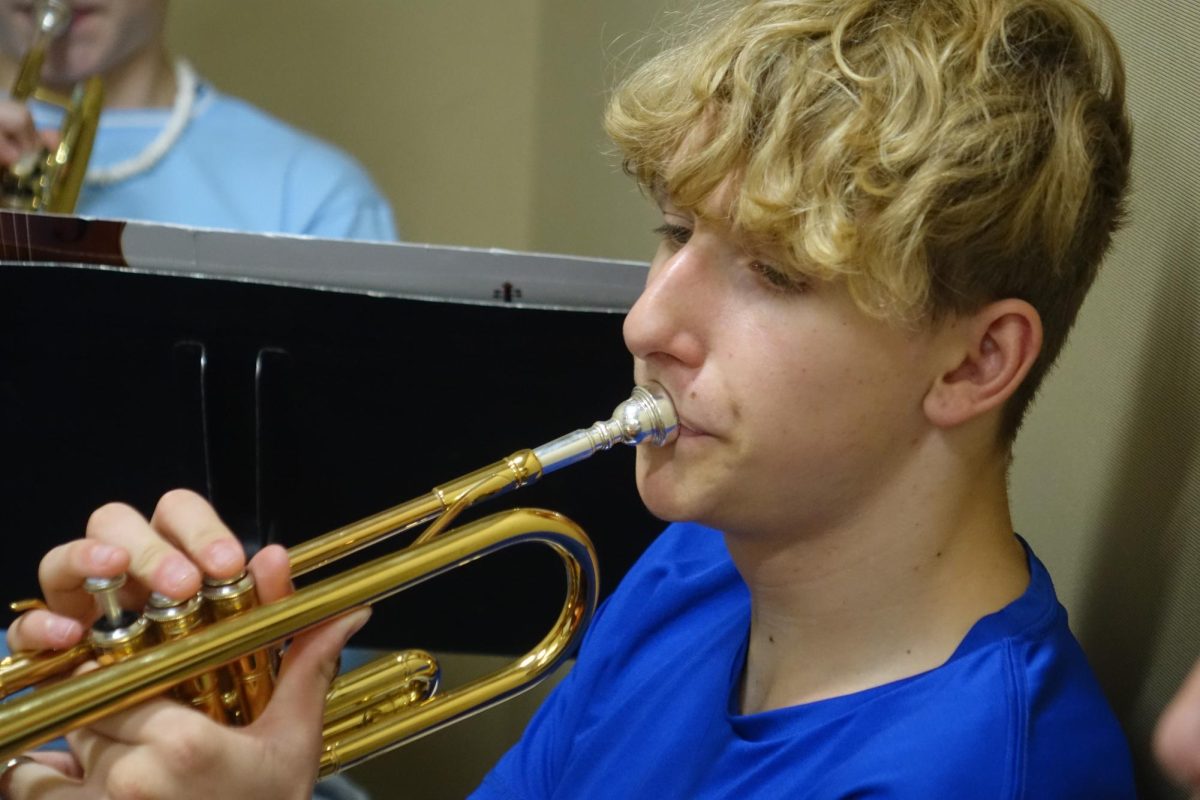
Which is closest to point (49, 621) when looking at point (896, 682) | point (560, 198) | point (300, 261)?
point (300, 261)

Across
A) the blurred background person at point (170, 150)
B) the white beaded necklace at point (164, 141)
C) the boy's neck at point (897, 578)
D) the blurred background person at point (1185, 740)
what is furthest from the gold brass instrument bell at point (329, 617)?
the white beaded necklace at point (164, 141)

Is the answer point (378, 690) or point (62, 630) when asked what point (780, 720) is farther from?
point (62, 630)

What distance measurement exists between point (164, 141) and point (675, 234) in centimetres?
111

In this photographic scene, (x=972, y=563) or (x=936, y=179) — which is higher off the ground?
(x=936, y=179)

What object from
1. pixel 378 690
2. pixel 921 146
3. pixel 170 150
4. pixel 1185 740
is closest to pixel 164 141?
pixel 170 150

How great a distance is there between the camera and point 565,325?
0.99 m

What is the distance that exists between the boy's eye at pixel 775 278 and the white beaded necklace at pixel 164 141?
113 cm

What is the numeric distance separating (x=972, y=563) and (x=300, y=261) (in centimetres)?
57

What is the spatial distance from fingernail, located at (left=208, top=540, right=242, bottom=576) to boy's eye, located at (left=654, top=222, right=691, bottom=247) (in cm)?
31

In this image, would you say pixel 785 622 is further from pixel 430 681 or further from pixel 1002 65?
pixel 1002 65

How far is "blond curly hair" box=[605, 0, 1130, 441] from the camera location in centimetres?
64

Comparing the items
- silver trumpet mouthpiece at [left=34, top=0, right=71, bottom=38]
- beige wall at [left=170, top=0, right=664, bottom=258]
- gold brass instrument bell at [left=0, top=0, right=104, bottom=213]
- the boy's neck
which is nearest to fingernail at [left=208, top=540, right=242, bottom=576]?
the boy's neck

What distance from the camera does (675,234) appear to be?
0.73m

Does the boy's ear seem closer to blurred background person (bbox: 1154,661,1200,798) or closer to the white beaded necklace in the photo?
blurred background person (bbox: 1154,661,1200,798)
